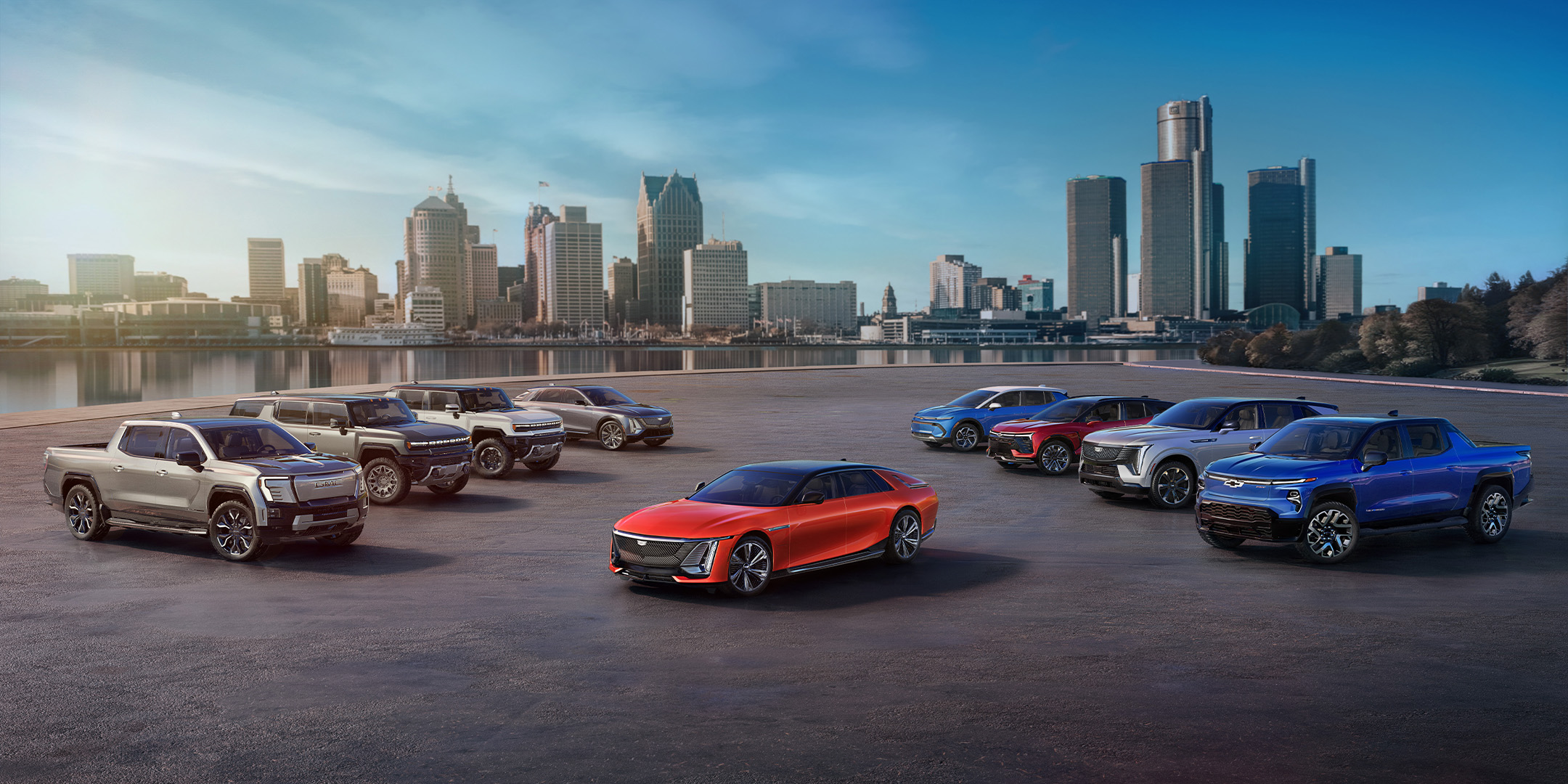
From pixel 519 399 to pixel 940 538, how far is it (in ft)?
49.1

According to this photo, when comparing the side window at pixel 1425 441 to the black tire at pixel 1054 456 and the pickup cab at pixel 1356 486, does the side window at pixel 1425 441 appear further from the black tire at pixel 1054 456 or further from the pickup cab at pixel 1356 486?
the black tire at pixel 1054 456

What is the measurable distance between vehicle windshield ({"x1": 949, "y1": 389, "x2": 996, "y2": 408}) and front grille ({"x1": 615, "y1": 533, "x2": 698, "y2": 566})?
1598 centimetres

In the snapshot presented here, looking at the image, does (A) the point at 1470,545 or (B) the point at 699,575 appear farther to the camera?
(A) the point at 1470,545

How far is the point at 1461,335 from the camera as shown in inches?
3356

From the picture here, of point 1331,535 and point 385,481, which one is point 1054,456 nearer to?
point 1331,535

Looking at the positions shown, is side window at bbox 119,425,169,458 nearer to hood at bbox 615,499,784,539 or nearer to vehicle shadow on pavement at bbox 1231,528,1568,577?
hood at bbox 615,499,784,539

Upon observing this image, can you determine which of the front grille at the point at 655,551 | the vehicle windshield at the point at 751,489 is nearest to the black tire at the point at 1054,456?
the vehicle windshield at the point at 751,489

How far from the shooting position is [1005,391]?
25641mm

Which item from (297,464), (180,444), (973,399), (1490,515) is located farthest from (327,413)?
(1490,515)

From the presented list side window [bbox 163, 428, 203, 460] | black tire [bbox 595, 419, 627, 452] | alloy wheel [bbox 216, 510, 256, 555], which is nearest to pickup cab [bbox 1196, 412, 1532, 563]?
alloy wheel [bbox 216, 510, 256, 555]

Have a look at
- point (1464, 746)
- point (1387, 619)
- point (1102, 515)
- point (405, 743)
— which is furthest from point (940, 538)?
point (405, 743)

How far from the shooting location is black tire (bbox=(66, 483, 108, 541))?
1348cm

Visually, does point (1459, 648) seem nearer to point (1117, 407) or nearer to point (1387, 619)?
point (1387, 619)

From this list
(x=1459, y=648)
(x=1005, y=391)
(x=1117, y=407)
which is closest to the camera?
(x=1459, y=648)
